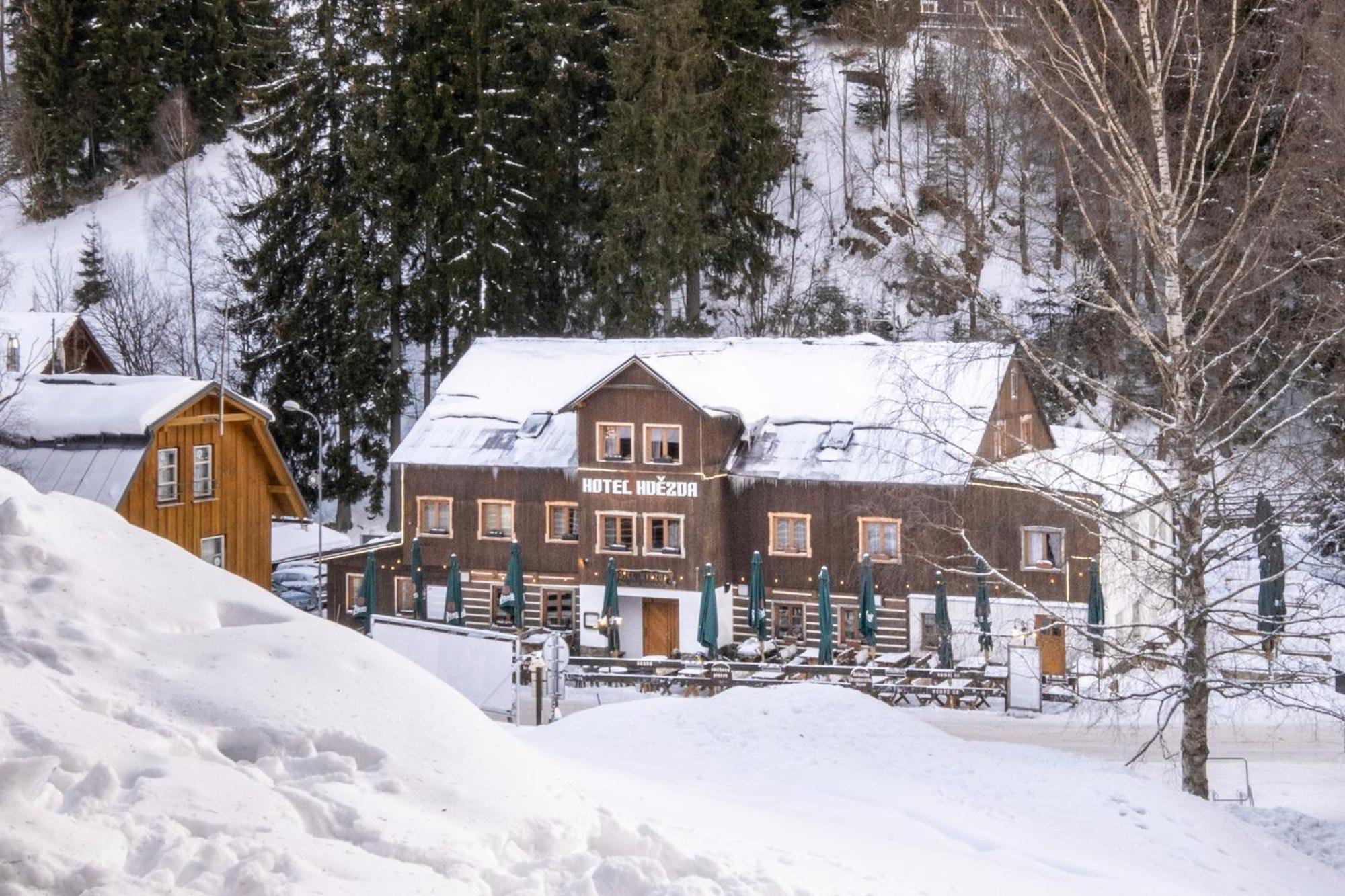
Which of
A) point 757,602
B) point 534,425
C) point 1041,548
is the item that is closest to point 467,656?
point 757,602

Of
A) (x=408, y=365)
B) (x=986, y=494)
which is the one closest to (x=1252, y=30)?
(x=986, y=494)

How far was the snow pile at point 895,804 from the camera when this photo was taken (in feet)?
32.8

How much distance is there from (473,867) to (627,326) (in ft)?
128

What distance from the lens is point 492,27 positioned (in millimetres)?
48750

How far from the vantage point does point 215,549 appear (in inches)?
1089

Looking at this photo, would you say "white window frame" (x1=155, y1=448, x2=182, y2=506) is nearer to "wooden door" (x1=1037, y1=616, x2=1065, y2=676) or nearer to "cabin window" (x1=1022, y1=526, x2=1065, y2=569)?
"cabin window" (x1=1022, y1=526, x2=1065, y2=569)

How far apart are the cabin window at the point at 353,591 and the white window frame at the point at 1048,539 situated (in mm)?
16814

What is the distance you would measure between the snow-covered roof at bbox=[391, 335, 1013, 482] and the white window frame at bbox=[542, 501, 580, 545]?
972mm

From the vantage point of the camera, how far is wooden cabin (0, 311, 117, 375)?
132ft

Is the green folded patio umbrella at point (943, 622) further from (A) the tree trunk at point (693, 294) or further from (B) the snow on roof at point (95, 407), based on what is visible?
(A) the tree trunk at point (693, 294)

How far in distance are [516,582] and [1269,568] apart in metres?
16.5

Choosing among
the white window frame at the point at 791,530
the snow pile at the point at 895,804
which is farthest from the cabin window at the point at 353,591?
the snow pile at the point at 895,804

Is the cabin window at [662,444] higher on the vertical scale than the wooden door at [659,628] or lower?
higher

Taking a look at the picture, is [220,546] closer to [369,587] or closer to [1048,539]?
[369,587]
